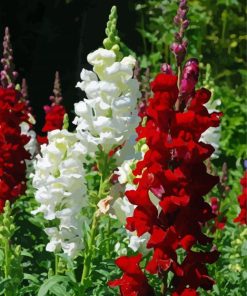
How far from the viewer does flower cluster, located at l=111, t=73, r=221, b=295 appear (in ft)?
10.2

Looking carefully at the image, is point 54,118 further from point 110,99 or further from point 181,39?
point 181,39

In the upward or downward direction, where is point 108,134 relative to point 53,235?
upward

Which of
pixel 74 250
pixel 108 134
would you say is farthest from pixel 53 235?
pixel 108 134

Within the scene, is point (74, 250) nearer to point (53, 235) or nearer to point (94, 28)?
point (53, 235)

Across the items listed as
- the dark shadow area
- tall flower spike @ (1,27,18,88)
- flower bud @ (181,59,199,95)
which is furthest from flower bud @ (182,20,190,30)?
the dark shadow area

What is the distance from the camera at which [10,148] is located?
4.41m

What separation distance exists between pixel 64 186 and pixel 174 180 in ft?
3.34

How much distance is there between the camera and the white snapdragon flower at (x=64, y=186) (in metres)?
3.95

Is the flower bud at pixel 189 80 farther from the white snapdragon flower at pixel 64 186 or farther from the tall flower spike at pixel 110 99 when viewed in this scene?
the white snapdragon flower at pixel 64 186

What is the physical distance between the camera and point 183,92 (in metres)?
3.22

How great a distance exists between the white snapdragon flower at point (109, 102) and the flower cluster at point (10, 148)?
0.70 m

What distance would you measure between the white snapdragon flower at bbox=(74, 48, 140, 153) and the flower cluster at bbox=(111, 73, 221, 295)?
1.89 ft

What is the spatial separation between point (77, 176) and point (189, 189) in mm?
922

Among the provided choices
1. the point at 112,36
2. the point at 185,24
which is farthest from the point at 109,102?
the point at 185,24
